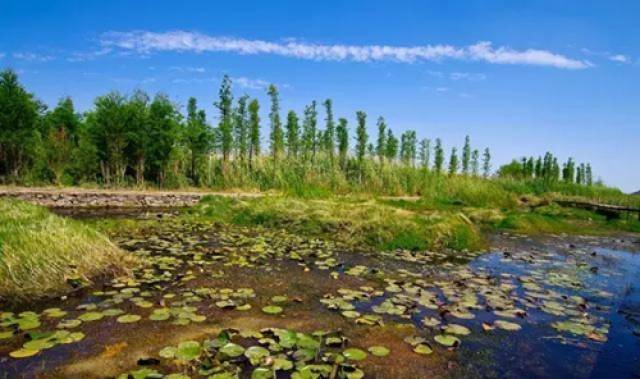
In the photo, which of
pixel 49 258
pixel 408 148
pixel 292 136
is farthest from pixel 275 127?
pixel 49 258

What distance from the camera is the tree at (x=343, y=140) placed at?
25828 millimetres

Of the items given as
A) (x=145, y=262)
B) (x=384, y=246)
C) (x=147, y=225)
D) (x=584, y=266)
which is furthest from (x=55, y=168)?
(x=584, y=266)

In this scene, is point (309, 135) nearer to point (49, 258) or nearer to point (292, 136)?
point (292, 136)

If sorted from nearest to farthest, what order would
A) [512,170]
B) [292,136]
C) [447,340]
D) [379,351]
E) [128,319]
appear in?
1. [379,351]
2. [447,340]
3. [128,319]
4. [292,136]
5. [512,170]

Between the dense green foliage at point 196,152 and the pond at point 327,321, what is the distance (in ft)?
37.9

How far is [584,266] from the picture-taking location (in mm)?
7547

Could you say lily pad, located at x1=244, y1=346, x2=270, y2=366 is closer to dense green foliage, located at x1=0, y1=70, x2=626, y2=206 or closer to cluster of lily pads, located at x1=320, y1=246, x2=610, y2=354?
cluster of lily pads, located at x1=320, y1=246, x2=610, y2=354

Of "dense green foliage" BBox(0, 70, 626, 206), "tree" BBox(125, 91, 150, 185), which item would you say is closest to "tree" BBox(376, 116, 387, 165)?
"dense green foliage" BBox(0, 70, 626, 206)

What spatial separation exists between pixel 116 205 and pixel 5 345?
13.4m

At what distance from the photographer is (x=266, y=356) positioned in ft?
10.9

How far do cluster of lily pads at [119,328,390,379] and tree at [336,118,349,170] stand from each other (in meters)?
22.4

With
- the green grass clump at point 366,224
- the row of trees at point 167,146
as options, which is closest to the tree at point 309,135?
the row of trees at point 167,146

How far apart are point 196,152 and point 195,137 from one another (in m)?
0.98

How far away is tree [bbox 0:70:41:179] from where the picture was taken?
728 inches
